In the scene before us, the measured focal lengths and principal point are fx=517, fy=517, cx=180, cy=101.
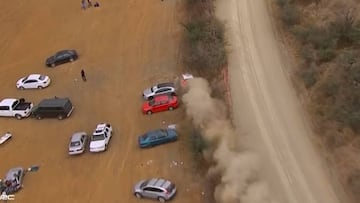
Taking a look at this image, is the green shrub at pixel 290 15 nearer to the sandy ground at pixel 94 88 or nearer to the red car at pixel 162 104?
the sandy ground at pixel 94 88

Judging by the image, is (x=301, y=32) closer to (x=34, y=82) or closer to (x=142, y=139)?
(x=142, y=139)

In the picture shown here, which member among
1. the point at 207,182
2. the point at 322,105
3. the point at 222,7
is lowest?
the point at 207,182

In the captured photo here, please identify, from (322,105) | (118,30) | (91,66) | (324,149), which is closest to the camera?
(324,149)

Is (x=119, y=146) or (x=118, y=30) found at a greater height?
(x=118, y=30)

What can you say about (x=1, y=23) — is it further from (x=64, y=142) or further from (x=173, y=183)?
(x=173, y=183)

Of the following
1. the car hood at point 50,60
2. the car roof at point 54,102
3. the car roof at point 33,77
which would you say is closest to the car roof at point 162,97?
the car roof at point 54,102

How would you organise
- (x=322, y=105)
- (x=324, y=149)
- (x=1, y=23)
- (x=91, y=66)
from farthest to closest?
(x=1, y=23) → (x=91, y=66) → (x=322, y=105) → (x=324, y=149)

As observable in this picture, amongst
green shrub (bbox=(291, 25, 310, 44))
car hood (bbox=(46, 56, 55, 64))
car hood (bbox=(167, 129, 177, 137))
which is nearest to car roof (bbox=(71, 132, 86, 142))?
car hood (bbox=(167, 129, 177, 137))

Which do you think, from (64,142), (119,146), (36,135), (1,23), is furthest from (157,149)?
(1,23)
